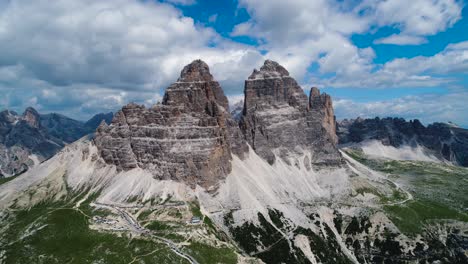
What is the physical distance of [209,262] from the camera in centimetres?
19825

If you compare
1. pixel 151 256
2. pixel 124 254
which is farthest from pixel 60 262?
pixel 151 256

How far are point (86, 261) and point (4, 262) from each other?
45244 mm

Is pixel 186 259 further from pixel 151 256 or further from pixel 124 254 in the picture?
pixel 124 254

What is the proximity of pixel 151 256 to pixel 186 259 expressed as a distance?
18258 millimetres

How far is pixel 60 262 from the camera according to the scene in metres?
193

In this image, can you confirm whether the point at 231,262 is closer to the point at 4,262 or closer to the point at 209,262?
the point at 209,262

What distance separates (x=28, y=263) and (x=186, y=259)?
267ft

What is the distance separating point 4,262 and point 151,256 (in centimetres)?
7749

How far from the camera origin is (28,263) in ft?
641

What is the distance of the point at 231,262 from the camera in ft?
655

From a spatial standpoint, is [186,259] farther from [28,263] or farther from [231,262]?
[28,263]

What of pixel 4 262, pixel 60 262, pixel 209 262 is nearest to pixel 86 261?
pixel 60 262

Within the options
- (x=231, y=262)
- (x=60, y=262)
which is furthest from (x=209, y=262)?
(x=60, y=262)

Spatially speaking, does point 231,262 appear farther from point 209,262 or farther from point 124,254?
point 124,254
